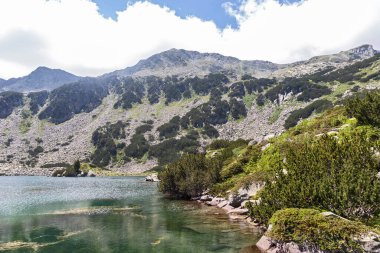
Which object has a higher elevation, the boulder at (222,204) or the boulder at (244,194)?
the boulder at (244,194)

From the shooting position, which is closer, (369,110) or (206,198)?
(369,110)

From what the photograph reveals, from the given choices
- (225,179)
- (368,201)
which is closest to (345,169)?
(368,201)

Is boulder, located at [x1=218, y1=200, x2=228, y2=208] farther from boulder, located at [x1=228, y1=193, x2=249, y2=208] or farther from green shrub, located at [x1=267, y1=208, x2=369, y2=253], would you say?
green shrub, located at [x1=267, y1=208, x2=369, y2=253]

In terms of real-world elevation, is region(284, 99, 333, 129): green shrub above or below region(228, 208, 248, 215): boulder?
above

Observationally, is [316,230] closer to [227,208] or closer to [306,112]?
[227,208]

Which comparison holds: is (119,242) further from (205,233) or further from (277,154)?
(277,154)

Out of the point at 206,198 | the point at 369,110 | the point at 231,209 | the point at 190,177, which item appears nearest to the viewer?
the point at 369,110

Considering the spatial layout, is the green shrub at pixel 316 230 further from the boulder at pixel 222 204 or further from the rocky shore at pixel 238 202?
the boulder at pixel 222 204

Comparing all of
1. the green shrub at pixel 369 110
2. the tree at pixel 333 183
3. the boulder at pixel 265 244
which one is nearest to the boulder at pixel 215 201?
the tree at pixel 333 183

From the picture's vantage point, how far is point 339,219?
23.6 m

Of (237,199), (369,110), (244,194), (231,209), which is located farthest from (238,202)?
(369,110)

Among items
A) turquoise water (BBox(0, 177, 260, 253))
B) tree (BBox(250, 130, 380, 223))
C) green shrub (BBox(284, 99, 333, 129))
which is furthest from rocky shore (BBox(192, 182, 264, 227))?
green shrub (BBox(284, 99, 333, 129))

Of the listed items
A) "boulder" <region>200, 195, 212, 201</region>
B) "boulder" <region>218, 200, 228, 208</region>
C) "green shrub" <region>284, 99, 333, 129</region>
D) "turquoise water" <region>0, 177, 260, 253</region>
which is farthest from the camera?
"green shrub" <region>284, 99, 333, 129</region>

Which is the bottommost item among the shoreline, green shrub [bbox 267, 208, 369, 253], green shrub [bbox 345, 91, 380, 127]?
the shoreline
